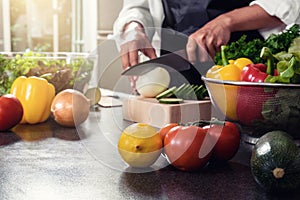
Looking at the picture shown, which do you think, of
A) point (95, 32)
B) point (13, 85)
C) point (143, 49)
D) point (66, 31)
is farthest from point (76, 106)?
point (66, 31)

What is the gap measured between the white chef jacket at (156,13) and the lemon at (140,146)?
63 cm

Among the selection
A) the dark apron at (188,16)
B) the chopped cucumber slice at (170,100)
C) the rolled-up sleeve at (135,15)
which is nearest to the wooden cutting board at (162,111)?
the chopped cucumber slice at (170,100)

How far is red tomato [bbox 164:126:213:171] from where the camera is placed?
0.61 m

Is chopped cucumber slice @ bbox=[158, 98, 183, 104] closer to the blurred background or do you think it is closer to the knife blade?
the knife blade

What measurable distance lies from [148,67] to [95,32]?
2.04 meters

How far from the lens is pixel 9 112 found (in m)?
0.90

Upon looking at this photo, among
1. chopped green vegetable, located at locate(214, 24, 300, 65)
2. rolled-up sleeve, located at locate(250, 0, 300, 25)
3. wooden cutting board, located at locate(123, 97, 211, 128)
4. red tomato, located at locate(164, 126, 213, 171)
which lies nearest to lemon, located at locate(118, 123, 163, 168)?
red tomato, located at locate(164, 126, 213, 171)

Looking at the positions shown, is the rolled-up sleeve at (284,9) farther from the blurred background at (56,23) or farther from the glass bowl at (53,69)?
the blurred background at (56,23)

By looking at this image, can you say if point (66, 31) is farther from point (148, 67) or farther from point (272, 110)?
point (272, 110)

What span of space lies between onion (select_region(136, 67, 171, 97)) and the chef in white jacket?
8 centimetres

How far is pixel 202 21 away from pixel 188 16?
0.16 feet

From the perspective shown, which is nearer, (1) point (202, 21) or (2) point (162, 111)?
(2) point (162, 111)

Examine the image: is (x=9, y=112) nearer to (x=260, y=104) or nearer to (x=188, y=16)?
(x=260, y=104)

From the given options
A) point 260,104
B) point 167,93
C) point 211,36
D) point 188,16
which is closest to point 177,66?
point 167,93
